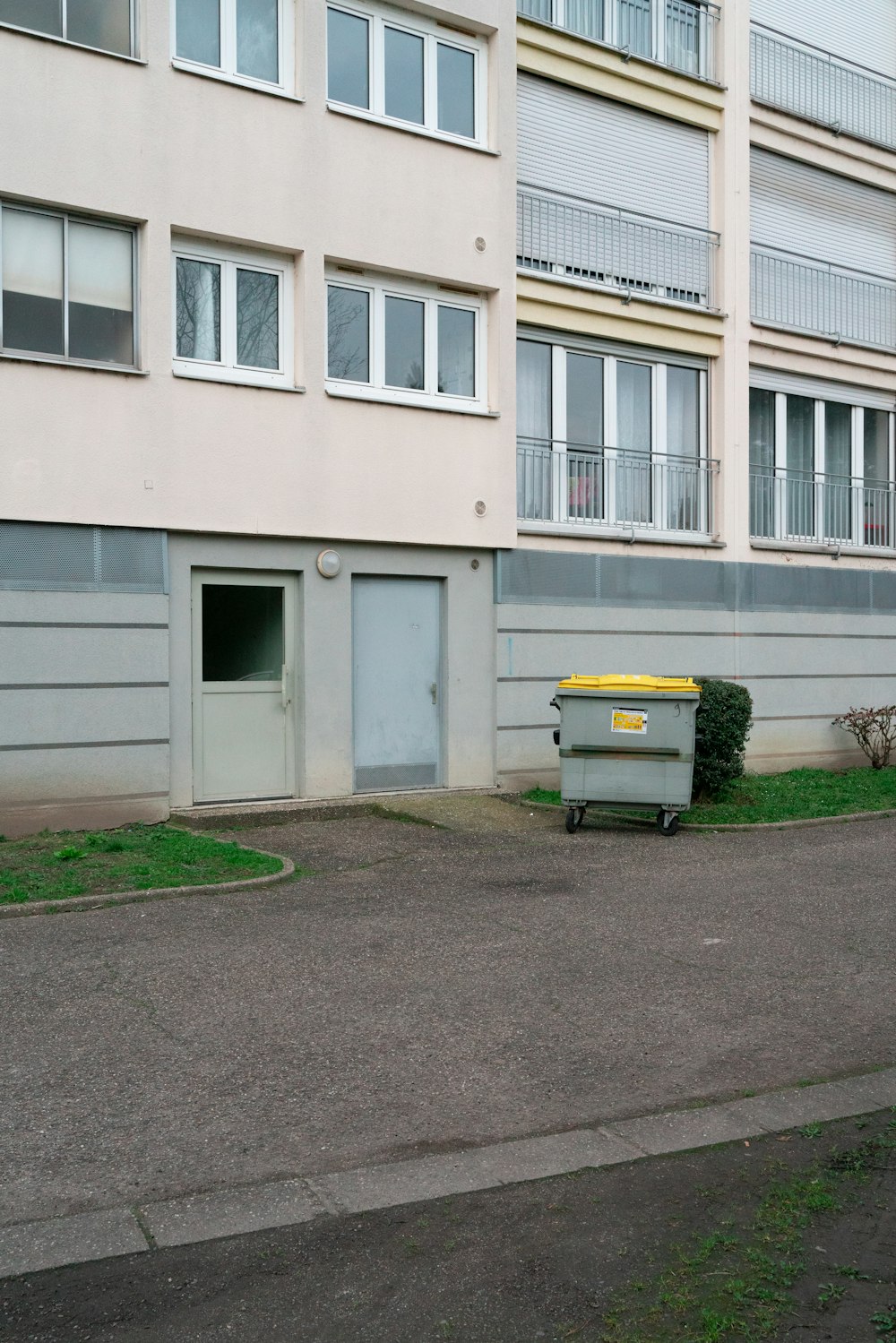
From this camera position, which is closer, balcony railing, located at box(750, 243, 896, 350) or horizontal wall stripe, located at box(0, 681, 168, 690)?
horizontal wall stripe, located at box(0, 681, 168, 690)

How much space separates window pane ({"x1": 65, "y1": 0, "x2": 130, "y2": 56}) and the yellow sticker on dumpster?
25.1ft

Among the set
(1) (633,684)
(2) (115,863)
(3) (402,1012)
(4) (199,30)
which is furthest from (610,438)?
(3) (402,1012)

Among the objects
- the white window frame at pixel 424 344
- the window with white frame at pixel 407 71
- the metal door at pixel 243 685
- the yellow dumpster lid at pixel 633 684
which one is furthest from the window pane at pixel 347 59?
the yellow dumpster lid at pixel 633 684

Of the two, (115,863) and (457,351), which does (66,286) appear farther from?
(115,863)

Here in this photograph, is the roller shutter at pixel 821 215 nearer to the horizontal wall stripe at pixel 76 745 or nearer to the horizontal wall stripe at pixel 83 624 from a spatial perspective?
the horizontal wall stripe at pixel 83 624

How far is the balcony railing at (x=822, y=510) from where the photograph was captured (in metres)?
18.3

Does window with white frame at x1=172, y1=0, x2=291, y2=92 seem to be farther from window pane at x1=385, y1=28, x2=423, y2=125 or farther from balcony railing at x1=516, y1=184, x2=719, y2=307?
balcony railing at x1=516, y1=184, x2=719, y2=307

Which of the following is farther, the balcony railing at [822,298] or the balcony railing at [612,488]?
the balcony railing at [822,298]

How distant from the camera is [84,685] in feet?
39.4

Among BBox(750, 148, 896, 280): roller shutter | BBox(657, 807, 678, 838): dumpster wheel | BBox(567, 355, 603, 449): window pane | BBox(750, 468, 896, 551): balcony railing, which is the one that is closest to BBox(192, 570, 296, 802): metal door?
BBox(657, 807, 678, 838): dumpster wheel

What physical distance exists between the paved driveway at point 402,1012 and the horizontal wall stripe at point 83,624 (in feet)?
10.7

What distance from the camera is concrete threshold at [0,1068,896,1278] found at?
3898 mm

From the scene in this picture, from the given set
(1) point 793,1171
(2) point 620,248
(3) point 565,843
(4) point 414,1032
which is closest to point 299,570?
(3) point 565,843

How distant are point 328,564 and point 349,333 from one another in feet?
8.26
